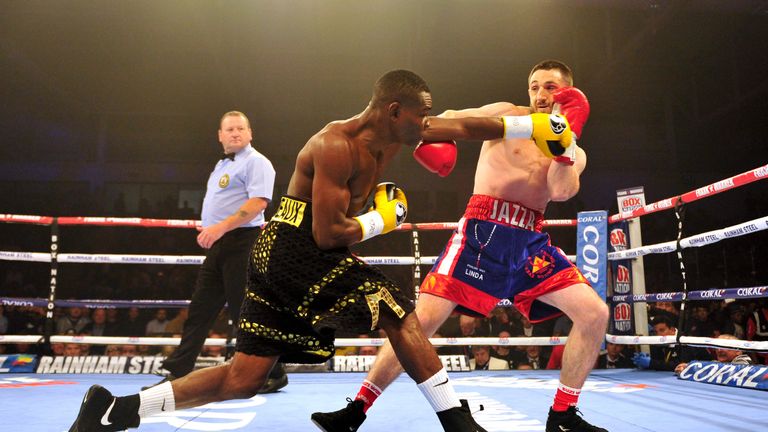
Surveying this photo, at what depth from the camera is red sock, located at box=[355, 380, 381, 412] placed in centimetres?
177

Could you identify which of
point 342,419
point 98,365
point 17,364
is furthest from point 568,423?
point 17,364

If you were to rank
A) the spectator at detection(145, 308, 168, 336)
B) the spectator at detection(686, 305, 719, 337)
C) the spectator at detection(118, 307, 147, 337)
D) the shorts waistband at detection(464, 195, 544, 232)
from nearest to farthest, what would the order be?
the shorts waistband at detection(464, 195, 544, 232) → the spectator at detection(686, 305, 719, 337) → the spectator at detection(145, 308, 168, 336) → the spectator at detection(118, 307, 147, 337)

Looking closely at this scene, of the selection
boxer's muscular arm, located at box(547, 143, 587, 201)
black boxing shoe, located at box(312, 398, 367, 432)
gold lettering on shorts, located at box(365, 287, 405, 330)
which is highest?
boxer's muscular arm, located at box(547, 143, 587, 201)

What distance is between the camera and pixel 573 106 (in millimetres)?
1940

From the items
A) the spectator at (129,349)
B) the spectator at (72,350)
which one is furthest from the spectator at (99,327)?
the spectator at (72,350)

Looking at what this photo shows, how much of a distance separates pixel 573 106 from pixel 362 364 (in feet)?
8.66

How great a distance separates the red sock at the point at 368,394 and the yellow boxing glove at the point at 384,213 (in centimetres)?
53

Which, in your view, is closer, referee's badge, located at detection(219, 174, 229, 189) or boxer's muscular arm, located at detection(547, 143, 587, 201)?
boxer's muscular arm, located at detection(547, 143, 587, 201)

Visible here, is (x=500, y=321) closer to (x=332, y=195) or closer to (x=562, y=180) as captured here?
(x=562, y=180)

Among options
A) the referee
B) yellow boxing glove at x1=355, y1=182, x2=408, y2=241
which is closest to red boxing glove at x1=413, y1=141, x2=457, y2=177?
yellow boxing glove at x1=355, y1=182, x2=408, y2=241

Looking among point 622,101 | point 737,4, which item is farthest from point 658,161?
point 737,4

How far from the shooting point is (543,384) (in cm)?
309

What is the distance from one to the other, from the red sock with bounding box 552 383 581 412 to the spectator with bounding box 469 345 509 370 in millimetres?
2687

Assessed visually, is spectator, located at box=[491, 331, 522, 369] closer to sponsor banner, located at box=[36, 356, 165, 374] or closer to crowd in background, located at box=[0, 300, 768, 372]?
crowd in background, located at box=[0, 300, 768, 372]
